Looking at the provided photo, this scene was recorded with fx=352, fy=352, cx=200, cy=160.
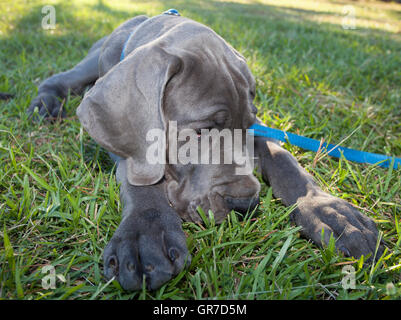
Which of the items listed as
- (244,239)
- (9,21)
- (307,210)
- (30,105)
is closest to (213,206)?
(244,239)

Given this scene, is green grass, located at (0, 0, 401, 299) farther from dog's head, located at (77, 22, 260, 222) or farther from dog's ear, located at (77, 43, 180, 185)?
dog's ear, located at (77, 43, 180, 185)

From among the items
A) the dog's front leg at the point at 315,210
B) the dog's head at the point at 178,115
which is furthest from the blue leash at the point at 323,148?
the dog's head at the point at 178,115

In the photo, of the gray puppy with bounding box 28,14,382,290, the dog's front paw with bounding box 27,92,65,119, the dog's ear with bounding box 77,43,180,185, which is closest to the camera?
the gray puppy with bounding box 28,14,382,290

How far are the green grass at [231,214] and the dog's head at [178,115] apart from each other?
9.1 inches

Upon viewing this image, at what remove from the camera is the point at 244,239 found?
2.22m

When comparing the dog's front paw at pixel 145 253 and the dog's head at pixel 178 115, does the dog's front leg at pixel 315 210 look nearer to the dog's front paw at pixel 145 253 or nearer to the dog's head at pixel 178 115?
the dog's head at pixel 178 115

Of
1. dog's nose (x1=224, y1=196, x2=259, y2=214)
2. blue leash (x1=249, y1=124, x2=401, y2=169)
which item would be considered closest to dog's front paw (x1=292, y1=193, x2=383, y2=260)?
dog's nose (x1=224, y1=196, x2=259, y2=214)

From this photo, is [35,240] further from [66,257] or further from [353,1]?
[353,1]

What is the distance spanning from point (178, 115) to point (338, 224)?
1.29 meters

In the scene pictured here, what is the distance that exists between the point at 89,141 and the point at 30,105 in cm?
114

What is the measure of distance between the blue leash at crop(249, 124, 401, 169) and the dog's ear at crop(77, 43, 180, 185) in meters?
1.19

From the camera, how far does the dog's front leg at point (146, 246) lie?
181 centimetres

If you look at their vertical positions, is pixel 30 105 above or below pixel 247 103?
below

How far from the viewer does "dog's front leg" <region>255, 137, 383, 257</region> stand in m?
2.10
